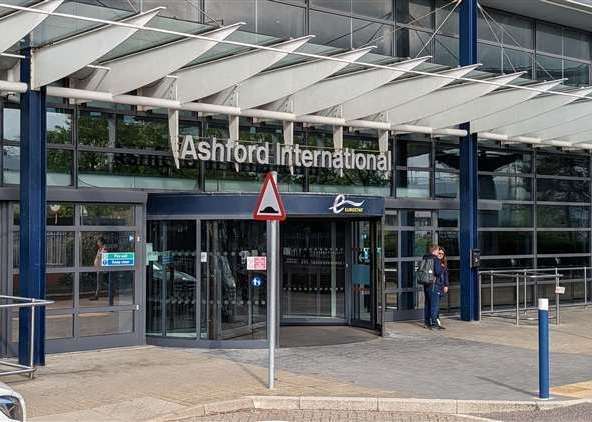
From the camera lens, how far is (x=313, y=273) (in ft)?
57.2

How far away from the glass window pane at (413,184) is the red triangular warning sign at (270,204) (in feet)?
26.3

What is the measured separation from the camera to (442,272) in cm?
1677

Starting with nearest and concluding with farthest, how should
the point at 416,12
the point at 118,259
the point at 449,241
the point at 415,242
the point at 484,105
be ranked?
the point at 118,259
the point at 484,105
the point at 415,242
the point at 416,12
the point at 449,241

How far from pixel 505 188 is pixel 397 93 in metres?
6.20

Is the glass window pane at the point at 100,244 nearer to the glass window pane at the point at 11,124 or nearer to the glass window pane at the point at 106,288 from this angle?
the glass window pane at the point at 106,288

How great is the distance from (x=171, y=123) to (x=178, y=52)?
195 centimetres

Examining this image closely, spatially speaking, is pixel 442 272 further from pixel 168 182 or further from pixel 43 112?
pixel 43 112

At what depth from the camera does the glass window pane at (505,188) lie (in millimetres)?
19922

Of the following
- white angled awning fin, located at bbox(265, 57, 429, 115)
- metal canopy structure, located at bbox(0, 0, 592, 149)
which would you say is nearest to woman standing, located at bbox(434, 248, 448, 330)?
metal canopy structure, located at bbox(0, 0, 592, 149)

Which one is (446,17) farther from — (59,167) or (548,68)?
(59,167)

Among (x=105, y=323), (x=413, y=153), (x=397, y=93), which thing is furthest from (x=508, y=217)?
(x=105, y=323)

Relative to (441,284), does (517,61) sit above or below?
above

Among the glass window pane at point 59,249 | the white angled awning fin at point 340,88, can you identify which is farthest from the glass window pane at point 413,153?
the glass window pane at point 59,249

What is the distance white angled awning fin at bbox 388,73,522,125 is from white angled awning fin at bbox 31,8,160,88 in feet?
20.5
